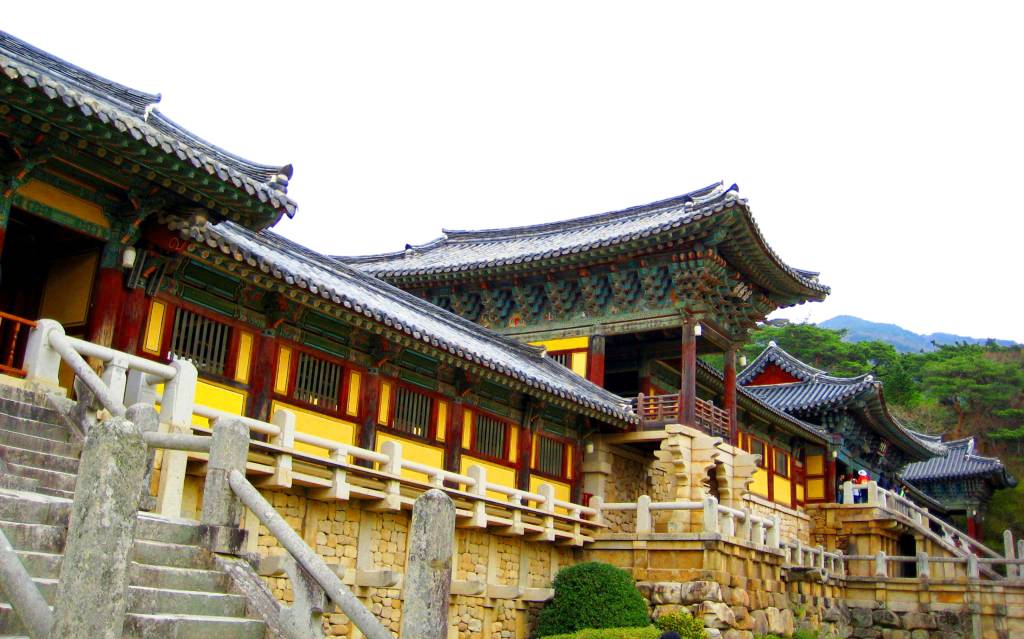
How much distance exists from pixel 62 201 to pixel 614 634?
11.4 m

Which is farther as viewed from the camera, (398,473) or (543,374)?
(543,374)

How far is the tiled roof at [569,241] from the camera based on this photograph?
2430cm

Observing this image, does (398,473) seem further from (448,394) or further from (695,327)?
(695,327)

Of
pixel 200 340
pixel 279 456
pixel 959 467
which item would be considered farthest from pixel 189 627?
pixel 959 467

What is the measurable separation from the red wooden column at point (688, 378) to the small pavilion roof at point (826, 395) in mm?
11037

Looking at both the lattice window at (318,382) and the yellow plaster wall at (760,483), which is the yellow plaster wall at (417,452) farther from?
the yellow plaster wall at (760,483)

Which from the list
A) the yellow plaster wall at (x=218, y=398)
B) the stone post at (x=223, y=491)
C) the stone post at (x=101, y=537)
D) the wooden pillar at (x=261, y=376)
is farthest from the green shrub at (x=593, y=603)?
the stone post at (x=101, y=537)

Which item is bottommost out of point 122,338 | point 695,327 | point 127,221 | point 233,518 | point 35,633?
point 35,633

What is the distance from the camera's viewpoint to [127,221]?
1330cm

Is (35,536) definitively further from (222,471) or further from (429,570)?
(429,570)

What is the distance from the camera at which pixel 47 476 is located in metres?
9.34

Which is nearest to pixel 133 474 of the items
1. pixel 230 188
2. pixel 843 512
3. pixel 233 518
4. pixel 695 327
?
pixel 233 518

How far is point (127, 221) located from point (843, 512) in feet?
94.3

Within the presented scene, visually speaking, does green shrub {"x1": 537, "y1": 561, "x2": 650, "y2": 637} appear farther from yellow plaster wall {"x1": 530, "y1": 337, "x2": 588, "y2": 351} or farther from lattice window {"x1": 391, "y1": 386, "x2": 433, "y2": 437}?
yellow plaster wall {"x1": 530, "y1": 337, "x2": 588, "y2": 351}
